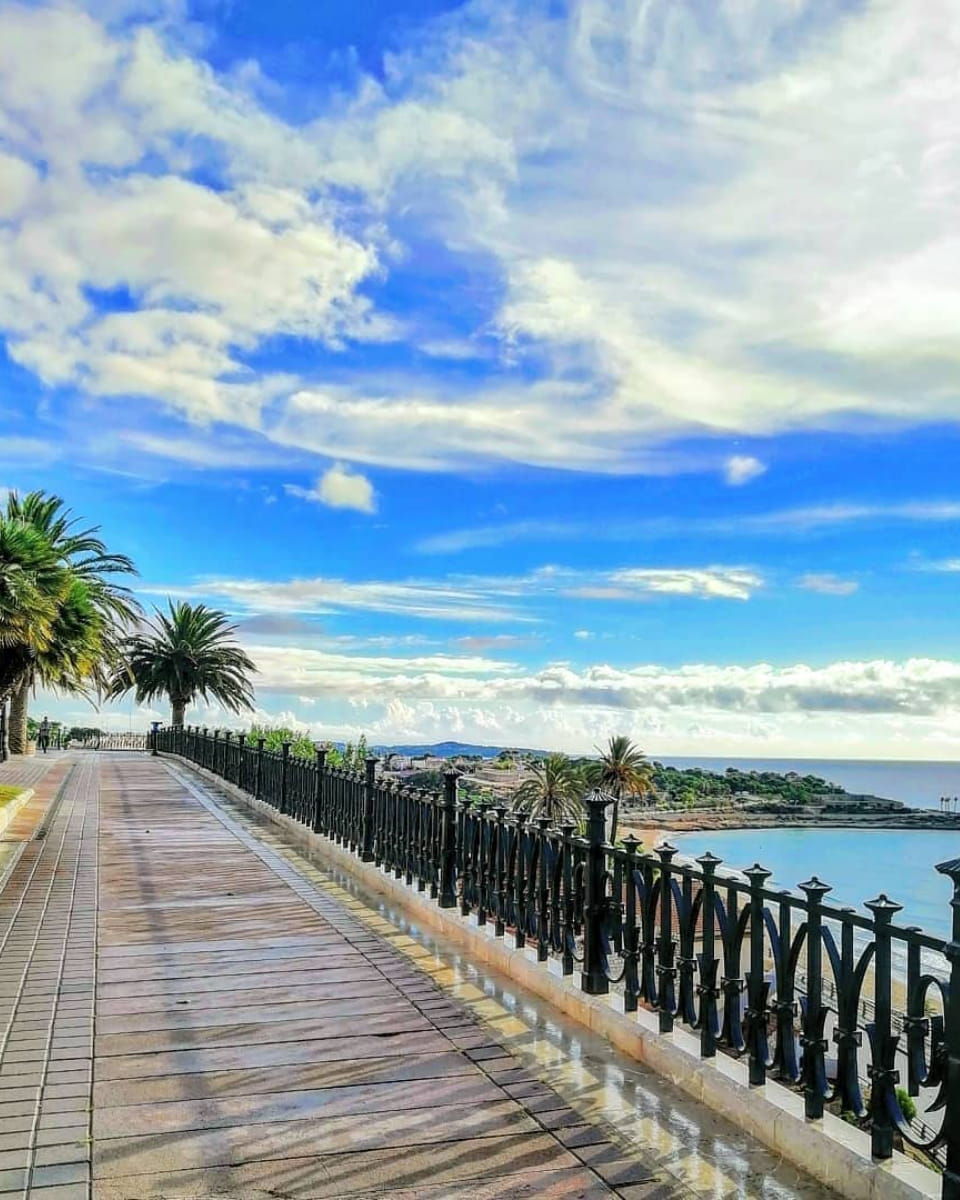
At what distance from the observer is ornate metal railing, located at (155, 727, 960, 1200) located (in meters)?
3.27

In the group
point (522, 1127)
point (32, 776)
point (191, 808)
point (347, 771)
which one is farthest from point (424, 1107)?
point (32, 776)

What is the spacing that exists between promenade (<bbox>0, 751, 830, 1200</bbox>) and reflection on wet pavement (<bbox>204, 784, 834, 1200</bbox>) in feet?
0.04

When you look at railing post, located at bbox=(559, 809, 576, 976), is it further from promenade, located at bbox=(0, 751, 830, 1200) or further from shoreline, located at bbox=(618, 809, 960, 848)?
shoreline, located at bbox=(618, 809, 960, 848)

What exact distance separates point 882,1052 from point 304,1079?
2479mm

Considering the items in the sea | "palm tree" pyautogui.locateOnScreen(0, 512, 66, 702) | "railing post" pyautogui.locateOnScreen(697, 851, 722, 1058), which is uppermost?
"palm tree" pyautogui.locateOnScreen(0, 512, 66, 702)

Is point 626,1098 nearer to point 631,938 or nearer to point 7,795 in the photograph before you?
point 631,938

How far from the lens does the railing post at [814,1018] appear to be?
3.66 metres

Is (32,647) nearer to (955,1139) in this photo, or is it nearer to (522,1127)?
(522,1127)

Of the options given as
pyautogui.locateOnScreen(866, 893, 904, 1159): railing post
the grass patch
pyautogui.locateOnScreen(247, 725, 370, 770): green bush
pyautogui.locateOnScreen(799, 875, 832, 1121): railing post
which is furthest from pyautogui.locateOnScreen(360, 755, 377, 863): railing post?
pyautogui.locateOnScreen(866, 893, 904, 1159): railing post

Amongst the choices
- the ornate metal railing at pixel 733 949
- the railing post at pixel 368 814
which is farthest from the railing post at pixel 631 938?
the railing post at pixel 368 814

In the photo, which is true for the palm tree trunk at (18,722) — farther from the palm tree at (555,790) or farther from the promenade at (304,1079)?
the promenade at (304,1079)

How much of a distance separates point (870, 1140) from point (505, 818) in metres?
3.49

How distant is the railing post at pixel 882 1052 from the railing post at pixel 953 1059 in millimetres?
243

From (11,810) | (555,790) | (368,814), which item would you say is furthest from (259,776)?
(555,790)
